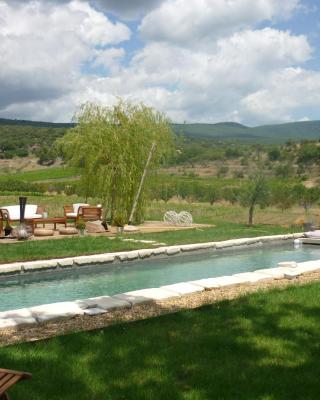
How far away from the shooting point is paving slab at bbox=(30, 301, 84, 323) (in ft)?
17.6

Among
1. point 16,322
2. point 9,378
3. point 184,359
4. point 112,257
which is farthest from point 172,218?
point 9,378

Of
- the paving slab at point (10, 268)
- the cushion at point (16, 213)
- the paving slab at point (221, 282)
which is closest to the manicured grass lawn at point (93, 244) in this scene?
the paving slab at point (10, 268)

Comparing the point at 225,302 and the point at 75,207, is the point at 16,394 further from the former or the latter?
the point at 75,207

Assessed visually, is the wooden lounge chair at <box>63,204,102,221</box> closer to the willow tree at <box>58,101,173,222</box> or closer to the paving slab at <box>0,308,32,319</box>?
the willow tree at <box>58,101,173,222</box>

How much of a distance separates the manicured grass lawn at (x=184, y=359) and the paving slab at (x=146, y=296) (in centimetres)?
83

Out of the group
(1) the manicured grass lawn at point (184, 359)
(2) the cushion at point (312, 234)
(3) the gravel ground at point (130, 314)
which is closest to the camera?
(1) the manicured grass lawn at point (184, 359)

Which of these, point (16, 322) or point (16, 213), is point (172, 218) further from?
point (16, 322)

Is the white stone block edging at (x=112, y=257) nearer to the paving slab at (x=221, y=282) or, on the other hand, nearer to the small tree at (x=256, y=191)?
the paving slab at (x=221, y=282)

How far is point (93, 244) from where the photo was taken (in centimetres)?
1137

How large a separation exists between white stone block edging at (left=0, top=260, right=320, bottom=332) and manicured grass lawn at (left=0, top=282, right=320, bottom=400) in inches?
31.2

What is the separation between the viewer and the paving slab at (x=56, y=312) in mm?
5372

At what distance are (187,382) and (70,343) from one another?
4.17ft

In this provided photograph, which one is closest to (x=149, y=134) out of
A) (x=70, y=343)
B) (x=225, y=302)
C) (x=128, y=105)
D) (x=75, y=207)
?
(x=128, y=105)

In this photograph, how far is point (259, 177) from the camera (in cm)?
1759
